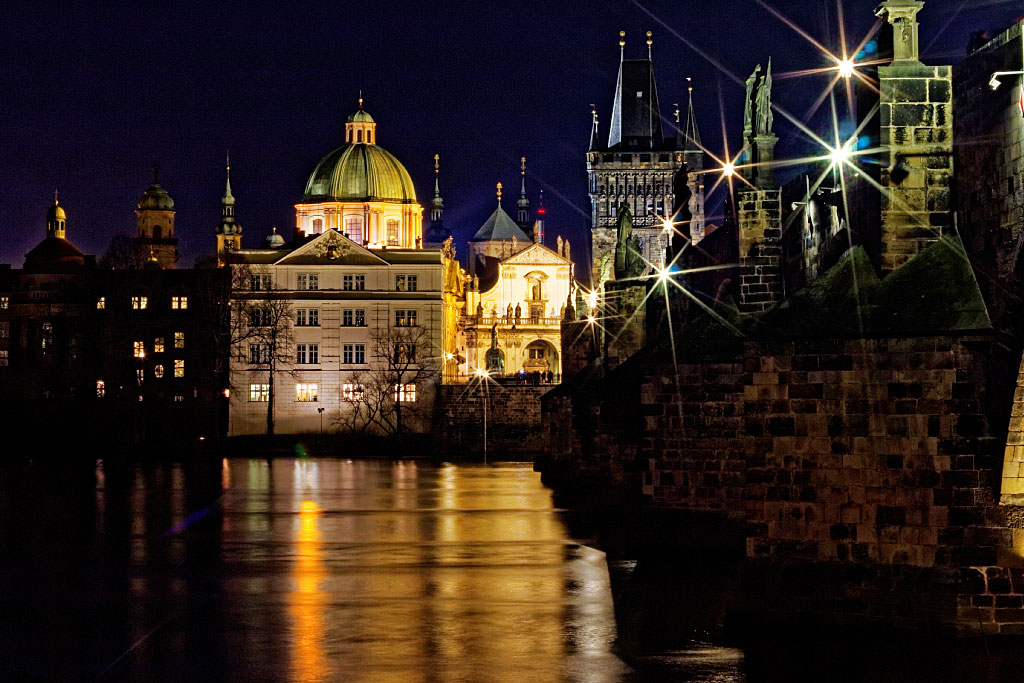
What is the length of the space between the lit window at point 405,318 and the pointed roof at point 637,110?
1277 inches

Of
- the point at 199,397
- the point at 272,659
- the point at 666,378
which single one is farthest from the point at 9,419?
the point at 272,659

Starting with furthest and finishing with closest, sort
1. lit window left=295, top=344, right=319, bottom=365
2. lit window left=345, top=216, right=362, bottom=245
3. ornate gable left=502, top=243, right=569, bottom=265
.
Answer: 1. ornate gable left=502, top=243, right=569, bottom=265
2. lit window left=345, top=216, right=362, bottom=245
3. lit window left=295, top=344, right=319, bottom=365

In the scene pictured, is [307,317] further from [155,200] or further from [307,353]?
[155,200]

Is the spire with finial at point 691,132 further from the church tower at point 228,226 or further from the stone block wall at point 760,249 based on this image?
the stone block wall at point 760,249

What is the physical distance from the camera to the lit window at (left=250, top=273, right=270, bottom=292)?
95838mm

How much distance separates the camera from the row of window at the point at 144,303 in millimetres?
94438

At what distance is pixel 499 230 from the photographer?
548 feet

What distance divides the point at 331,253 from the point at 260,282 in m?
4.75

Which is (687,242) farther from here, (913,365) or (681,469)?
(913,365)

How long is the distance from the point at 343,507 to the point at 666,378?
14464 mm

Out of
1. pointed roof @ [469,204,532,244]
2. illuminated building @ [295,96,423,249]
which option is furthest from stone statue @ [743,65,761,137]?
pointed roof @ [469,204,532,244]

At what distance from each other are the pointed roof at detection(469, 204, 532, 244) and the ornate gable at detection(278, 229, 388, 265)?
66.1 m

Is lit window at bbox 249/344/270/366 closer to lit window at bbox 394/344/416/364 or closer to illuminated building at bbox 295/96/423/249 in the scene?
lit window at bbox 394/344/416/364

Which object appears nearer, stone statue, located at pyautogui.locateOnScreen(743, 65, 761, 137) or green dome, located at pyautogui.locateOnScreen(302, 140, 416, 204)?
stone statue, located at pyautogui.locateOnScreen(743, 65, 761, 137)
